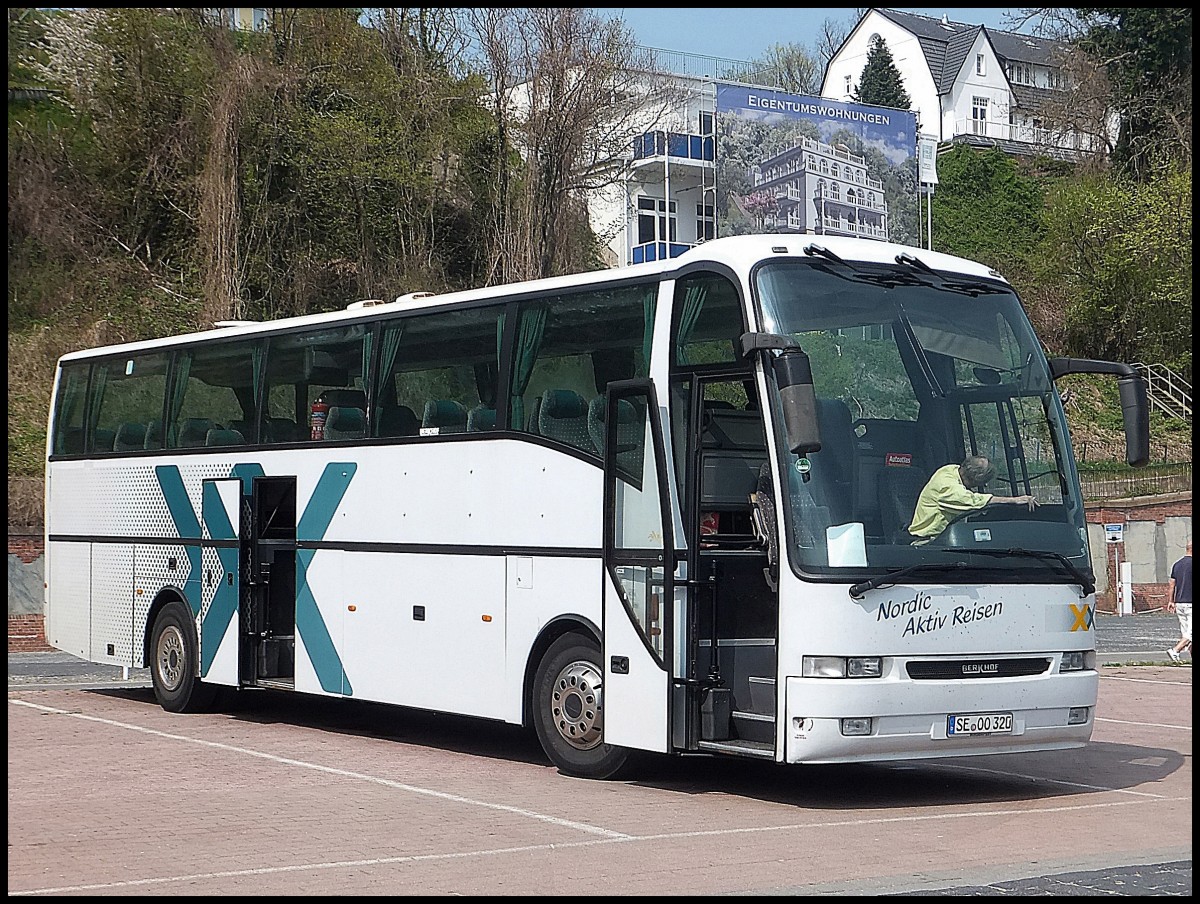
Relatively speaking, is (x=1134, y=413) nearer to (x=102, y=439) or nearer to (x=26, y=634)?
(x=102, y=439)

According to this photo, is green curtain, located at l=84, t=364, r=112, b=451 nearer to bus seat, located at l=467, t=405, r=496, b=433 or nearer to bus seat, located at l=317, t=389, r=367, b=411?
bus seat, located at l=317, t=389, r=367, b=411

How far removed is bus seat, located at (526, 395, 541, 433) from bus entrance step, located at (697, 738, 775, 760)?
3.01 meters

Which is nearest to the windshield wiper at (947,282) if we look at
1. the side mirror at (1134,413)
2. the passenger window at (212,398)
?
the side mirror at (1134,413)

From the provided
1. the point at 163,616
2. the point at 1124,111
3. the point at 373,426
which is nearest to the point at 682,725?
the point at 373,426

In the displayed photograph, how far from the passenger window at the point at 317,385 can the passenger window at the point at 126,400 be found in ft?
7.08

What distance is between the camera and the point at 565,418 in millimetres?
13555

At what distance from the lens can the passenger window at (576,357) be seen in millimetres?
12992

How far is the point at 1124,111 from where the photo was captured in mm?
59344

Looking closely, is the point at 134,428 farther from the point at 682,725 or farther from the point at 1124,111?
the point at 1124,111

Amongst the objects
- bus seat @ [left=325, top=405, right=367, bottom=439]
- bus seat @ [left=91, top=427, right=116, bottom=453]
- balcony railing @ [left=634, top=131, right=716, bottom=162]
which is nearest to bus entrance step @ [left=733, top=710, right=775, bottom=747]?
bus seat @ [left=325, top=405, right=367, bottom=439]

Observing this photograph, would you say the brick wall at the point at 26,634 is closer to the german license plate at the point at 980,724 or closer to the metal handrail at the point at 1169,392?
the german license plate at the point at 980,724

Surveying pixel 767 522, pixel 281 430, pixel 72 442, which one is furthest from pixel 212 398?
pixel 767 522

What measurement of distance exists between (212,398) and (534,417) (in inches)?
213

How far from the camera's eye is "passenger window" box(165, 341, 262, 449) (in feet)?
57.4
